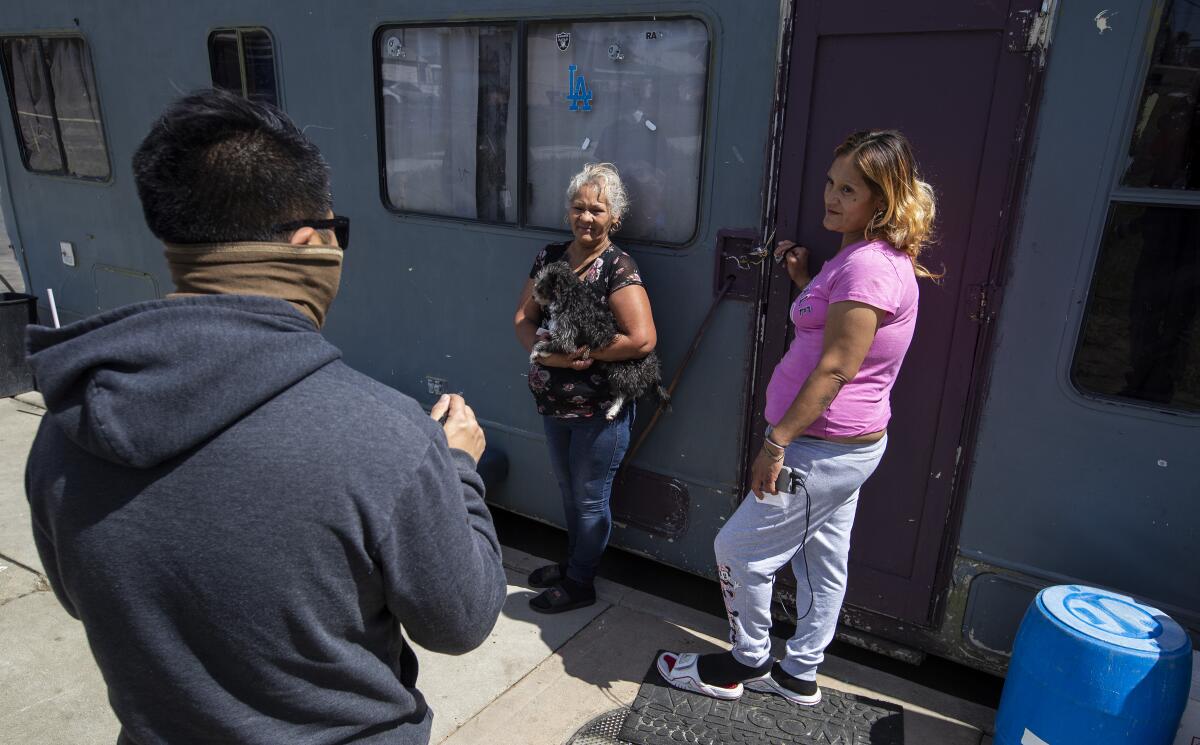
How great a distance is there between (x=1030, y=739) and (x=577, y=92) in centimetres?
270

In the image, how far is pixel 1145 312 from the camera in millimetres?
2373

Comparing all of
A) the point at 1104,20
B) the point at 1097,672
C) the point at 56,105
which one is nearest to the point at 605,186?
the point at 1104,20

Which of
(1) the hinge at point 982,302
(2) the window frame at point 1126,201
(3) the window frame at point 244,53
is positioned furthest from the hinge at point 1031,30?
(3) the window frame at point 244,53

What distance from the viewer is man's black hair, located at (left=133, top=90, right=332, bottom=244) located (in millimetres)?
→ 1078

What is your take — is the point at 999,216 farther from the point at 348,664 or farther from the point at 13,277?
the point at 13,277

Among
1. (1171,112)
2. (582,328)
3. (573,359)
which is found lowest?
(573,359)

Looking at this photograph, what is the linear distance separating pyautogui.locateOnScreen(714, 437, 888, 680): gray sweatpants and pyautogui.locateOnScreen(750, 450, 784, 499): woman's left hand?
0.06 m

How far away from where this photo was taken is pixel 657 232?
126 inches

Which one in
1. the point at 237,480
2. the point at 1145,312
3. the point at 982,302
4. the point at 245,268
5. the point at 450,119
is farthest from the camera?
the point at 450,119

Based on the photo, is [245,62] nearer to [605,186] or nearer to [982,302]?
[605,186]

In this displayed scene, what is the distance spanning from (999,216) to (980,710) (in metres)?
1.72

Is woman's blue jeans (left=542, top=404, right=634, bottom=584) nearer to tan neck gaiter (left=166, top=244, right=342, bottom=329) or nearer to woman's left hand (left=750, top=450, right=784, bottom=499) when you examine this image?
woman's left hand (left=750, top=450, right=784, bottom=499)

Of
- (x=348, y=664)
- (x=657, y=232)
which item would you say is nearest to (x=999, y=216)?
(x=657, y=232)

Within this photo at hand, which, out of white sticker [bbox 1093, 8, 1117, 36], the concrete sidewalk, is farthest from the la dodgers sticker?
the concrete sidewalk
